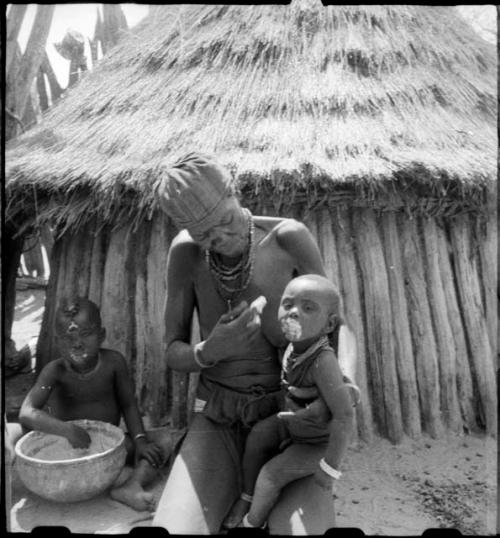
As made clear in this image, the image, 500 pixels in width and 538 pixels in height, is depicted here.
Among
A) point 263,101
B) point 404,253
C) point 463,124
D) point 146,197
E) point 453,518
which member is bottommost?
point 453,518

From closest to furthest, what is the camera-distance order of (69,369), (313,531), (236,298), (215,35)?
(313,531) < (236,298) < (69,369) < (215,35)

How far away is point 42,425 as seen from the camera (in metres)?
3.16

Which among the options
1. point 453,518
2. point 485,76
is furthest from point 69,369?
point 485,76

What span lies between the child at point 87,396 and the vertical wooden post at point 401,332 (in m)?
1.63

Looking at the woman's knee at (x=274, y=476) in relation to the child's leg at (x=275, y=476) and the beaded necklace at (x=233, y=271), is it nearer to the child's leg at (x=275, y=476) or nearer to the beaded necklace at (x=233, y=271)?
the child's leg at (x=275, y=476)

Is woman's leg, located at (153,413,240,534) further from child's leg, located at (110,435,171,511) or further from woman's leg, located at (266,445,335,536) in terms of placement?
child's leg, located at (110,435,171,511)

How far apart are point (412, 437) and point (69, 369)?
2201 millimetres

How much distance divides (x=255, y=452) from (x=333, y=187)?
6.21 feet

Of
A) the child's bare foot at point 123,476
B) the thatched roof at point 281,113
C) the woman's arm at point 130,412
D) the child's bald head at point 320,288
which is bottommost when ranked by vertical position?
the child's bare foot at point 123,476

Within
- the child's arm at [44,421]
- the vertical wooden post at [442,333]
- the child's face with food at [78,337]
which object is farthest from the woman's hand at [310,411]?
the vertical wooden post at [442,333]

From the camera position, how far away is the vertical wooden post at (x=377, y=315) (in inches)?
155

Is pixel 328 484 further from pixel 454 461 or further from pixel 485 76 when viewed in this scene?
pixel 485 76

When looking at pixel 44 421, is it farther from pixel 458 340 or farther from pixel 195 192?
pixel 458 340

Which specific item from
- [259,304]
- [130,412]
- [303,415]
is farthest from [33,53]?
[303,415]
